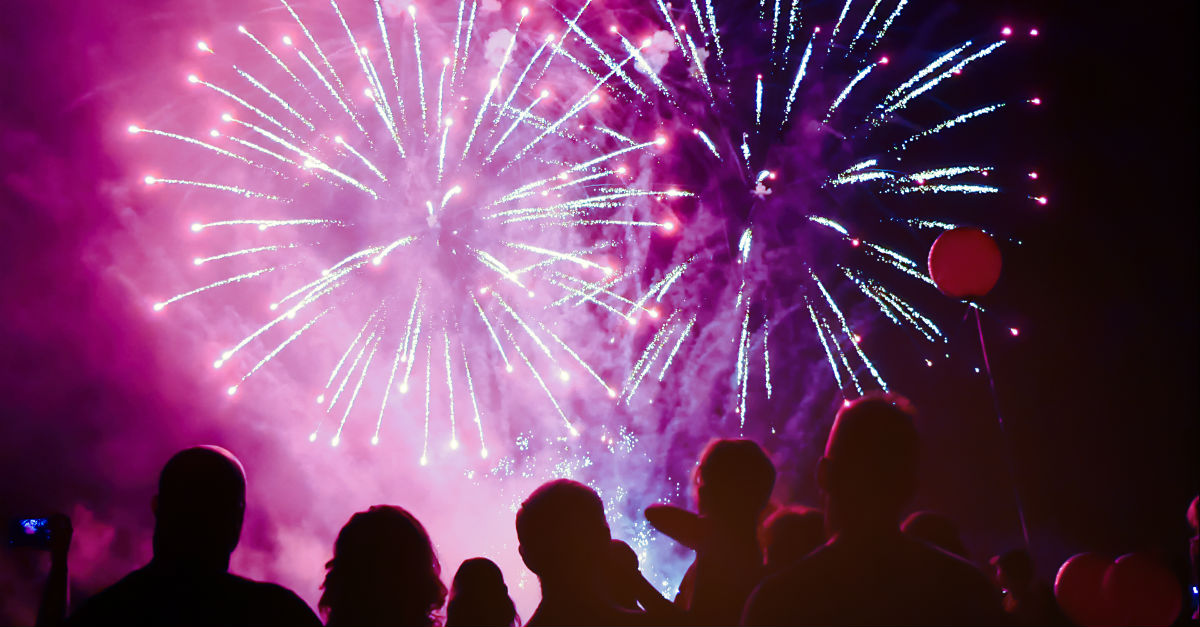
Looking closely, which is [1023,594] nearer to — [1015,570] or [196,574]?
[1015,570]

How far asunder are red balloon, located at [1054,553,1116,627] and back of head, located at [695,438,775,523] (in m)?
3.27

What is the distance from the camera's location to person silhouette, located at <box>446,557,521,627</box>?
9.70 ft

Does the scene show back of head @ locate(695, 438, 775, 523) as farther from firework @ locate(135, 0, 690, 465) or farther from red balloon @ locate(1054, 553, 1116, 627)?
firework @ locate(135, 0, 690, 465)

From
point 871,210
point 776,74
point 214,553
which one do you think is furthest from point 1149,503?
point 214,553

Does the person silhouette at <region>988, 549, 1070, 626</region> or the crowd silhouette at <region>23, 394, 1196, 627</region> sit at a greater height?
the crowd silhouette at <region>23, 394, 1196, 627</region>

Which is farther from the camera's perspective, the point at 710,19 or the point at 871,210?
the point at 871,210

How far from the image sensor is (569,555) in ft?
7.74

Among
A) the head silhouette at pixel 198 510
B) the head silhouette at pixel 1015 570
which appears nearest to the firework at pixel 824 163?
the head silhouette at pixel 1015 570

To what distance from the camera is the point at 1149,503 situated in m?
9.83

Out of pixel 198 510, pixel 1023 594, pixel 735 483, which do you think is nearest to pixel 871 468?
pixel 735 483

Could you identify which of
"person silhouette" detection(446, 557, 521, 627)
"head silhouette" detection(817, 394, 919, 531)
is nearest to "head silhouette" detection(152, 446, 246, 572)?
"person silhouette" detection(446, 557, 521, 627)

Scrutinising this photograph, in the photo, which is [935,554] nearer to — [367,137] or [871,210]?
[871,210]

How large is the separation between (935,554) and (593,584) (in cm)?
103

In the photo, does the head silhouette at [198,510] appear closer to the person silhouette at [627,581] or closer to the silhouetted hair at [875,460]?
the person silhouette at [627,581]
